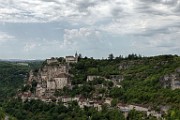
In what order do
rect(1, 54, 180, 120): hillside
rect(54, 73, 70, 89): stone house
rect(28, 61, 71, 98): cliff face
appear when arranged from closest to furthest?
rect(1, 54, 180, 120): hillside, rect(54, 73, 70, 89): stone house, rect(28, 61, 71, 98): cliff face

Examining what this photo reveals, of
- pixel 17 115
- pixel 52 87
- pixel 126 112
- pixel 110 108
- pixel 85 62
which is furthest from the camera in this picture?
pixel 85 62

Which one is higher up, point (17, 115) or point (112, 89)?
point (112, 89)

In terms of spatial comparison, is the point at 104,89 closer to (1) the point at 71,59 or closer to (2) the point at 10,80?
(1) the point at 71,59

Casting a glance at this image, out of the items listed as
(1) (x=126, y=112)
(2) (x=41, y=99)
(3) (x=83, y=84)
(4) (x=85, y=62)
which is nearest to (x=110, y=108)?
(1) (x=126, y=112)

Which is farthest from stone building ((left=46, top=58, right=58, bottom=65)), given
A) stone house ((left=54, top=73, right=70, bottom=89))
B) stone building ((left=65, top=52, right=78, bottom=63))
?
stone house ((left=54, top=73, right=70, bottom=89))

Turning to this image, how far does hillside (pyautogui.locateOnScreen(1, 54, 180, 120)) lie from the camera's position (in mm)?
65438

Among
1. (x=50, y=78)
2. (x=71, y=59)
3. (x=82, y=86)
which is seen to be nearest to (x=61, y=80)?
(x=50, y=78)

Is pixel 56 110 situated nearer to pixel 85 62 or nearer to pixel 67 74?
pixel 67 74

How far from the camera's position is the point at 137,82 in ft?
260

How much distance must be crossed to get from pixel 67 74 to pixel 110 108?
94.8 ft

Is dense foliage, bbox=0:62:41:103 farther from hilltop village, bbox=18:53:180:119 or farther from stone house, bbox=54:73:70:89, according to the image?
stone house, bbox=54:73:70:89

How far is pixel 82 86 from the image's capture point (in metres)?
88.1

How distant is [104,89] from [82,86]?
21.5ft

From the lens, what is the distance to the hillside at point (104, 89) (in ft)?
215
